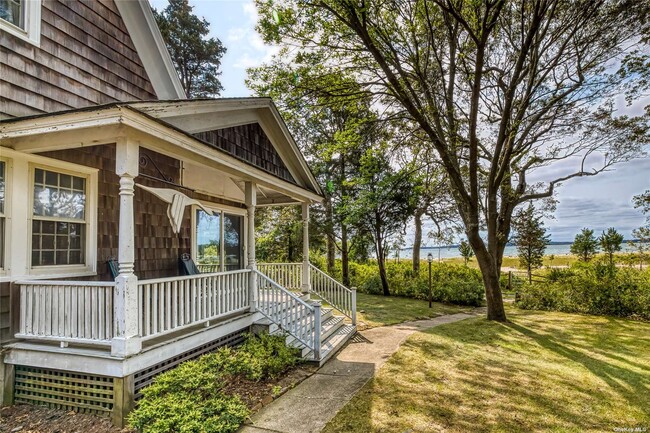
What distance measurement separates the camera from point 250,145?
308 inches

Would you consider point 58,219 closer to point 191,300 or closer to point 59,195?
point 59,195

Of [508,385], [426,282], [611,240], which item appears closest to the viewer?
[508,385]

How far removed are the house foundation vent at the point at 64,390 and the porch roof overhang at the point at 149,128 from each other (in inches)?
113

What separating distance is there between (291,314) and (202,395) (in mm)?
2634

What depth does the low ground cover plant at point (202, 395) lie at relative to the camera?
3.67 metres

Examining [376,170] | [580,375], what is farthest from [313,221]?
[580,375]

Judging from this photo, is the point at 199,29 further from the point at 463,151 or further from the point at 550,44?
the point at 550,44

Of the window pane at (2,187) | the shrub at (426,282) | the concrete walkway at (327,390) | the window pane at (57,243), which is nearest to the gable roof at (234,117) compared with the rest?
the window pane at (2,187)

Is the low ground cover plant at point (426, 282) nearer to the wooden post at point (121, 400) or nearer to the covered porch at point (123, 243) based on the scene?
the covered porch at point (123, 243)

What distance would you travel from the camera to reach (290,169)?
9.59 meters

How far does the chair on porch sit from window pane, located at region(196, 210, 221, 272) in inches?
17.8

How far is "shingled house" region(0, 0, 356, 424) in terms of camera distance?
4.04m

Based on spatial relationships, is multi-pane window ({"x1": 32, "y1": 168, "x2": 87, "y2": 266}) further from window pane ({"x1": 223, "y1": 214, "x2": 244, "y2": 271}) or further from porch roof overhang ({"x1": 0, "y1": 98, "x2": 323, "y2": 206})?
window pane ({"x1": 223, "y1": 214, "x2": 244, "y2": 271})

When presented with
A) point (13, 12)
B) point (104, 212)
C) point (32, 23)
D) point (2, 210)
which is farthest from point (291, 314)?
point (13, 12)
